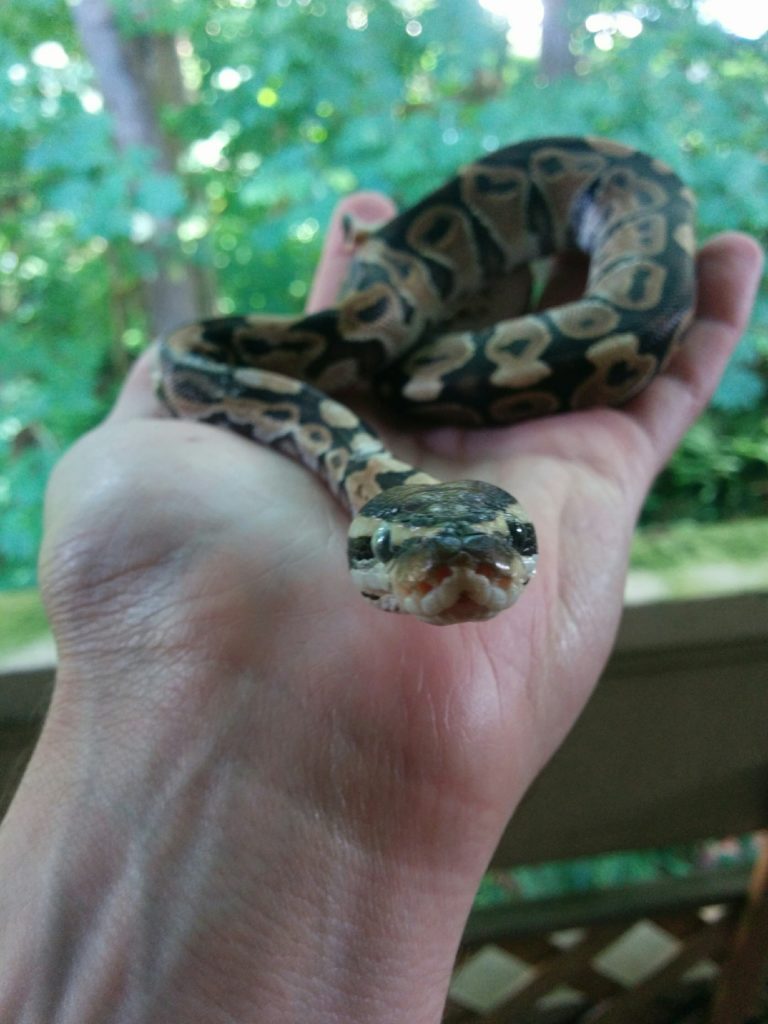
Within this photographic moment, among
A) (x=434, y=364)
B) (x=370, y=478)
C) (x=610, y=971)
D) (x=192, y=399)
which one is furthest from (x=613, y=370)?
(x=610, y=971)

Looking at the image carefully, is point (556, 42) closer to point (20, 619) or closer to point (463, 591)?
point (463, 591)

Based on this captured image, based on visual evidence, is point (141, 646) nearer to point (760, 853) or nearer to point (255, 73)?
Result: point (255, 73)

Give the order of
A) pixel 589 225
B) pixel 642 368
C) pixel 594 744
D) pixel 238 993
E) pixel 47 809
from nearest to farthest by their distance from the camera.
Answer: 1. pixel 238 993
2. pixel 47 809
3. pixel 642 368
4. pixel 594 744
5. pixel 589 225

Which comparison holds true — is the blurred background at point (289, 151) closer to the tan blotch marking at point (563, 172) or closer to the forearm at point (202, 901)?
the tan blotch marking at point (563, 172)

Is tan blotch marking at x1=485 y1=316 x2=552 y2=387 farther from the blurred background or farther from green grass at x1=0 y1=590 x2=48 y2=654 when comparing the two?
green grass at x1=0 y1=590 x2=48 y2=654

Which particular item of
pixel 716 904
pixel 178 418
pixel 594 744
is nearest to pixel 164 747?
pixel 178 418

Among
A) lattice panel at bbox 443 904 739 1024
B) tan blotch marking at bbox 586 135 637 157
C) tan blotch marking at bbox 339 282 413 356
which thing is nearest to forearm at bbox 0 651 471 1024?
lattice panel at bbox 443 904 739 1024
